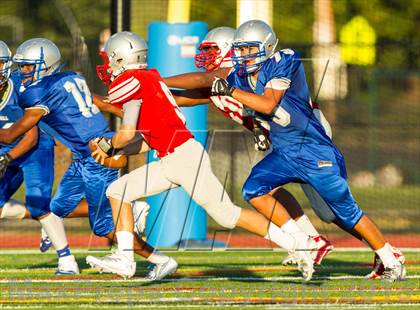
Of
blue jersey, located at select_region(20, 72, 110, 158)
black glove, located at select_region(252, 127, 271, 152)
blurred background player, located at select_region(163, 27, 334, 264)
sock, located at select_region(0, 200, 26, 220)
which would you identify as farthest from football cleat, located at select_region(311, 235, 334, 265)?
sock, located at select_region(0, 200, 26, 220)

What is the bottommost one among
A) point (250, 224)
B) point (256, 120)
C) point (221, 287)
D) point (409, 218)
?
point (409, 218)

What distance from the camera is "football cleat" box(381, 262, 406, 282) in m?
8.30

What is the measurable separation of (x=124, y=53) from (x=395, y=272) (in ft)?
8.17

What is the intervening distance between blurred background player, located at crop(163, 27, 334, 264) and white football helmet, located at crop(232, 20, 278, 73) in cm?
36

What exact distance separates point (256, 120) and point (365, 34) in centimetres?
1800

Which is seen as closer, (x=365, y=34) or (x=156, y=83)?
(x=156, y=83)

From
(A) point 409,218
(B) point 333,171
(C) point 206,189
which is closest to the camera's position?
(C) point 206,189

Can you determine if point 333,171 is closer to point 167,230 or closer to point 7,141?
point 7,141

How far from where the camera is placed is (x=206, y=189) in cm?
776

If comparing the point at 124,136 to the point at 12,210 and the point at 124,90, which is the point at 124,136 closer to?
the point at 124,90

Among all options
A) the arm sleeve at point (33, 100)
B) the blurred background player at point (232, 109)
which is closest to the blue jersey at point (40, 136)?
the arm sleeve at point (33, 100)

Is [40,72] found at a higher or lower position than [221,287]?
higher

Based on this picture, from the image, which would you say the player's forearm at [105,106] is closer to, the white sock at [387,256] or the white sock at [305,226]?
the white sock at [305,226]

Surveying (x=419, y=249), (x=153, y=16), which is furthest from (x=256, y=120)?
(x=153, y=16)
